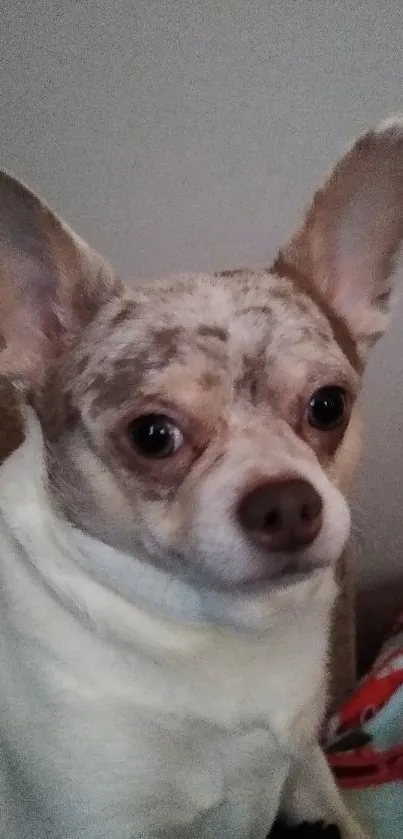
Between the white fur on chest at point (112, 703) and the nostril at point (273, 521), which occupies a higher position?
the nostril at point (273, 521)

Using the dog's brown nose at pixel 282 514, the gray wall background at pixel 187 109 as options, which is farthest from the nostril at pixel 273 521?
the gray wall background at pixel 187 109

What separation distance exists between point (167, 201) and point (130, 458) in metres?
0.93

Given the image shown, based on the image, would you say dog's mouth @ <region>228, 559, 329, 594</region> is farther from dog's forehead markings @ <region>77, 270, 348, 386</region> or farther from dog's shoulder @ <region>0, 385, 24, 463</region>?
dog's shoulder @ <region>0, 385, 24, 463</region>

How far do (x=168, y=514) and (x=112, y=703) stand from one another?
12.8 inches

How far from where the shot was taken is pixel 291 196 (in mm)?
1831

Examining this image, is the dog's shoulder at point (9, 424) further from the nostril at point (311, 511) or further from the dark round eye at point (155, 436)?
the nostril at point (311, 511)

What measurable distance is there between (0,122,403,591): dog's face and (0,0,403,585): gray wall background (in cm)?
60

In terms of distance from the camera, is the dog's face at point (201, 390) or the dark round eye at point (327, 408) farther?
the dark round eye at point (327, 408)

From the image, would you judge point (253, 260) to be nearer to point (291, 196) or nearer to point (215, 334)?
point (291, 196)

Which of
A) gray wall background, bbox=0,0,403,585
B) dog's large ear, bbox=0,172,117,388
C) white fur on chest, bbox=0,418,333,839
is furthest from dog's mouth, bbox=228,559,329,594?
gray wall background, bbox=0,0,403,585

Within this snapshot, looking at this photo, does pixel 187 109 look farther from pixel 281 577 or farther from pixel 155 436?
pixel 281 577

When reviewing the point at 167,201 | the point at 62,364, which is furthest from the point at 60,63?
the point at 62,364

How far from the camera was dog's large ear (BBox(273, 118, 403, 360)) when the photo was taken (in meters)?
1.17

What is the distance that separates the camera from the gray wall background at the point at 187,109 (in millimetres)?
1573
